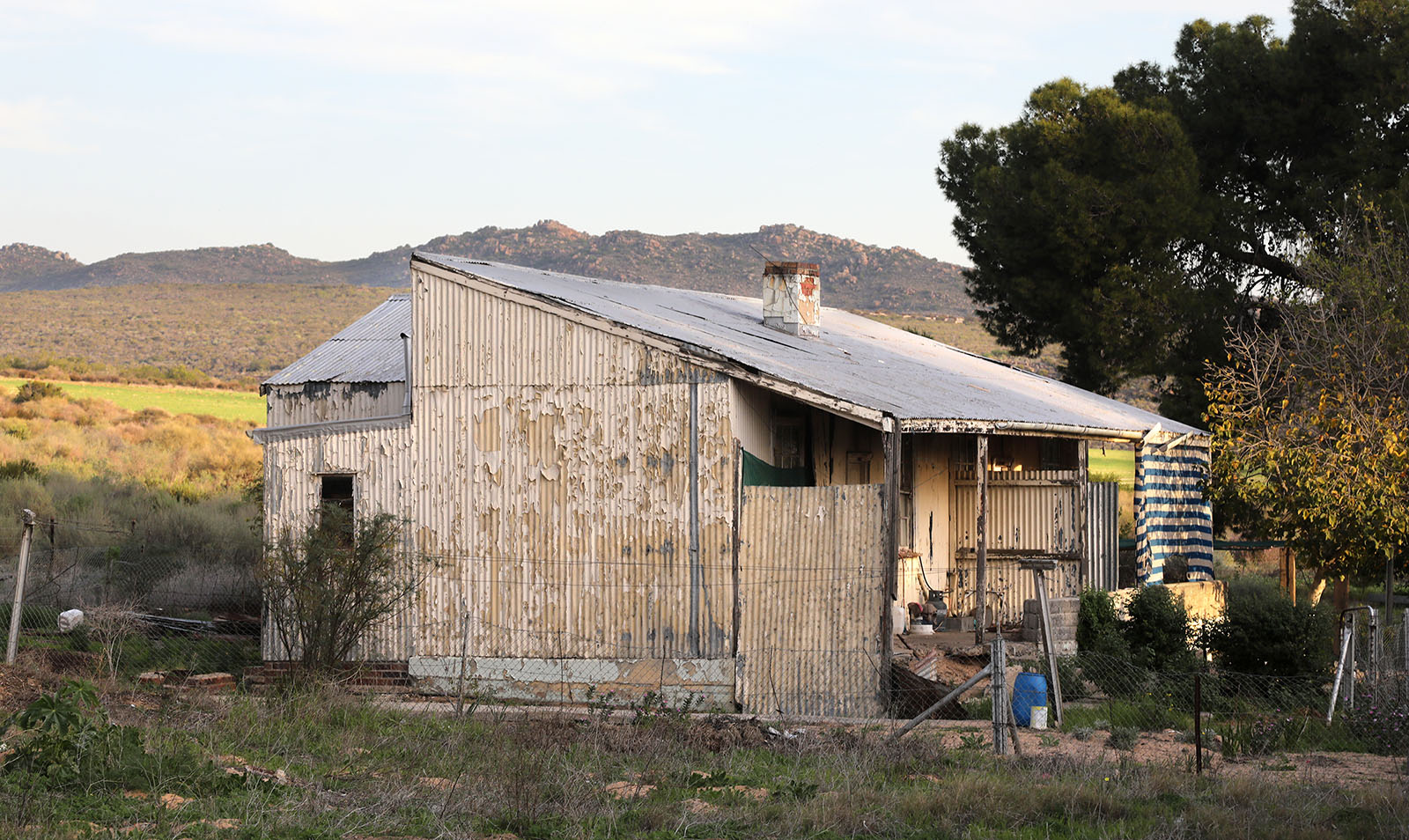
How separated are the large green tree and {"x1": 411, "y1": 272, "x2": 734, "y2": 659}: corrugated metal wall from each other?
1428cm

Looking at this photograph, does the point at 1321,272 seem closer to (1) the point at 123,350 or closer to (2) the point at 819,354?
(2) the point at 819,354

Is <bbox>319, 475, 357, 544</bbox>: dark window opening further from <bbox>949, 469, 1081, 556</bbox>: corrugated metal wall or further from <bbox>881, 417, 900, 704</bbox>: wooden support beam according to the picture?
<bbox>949, 469, 1081, 556</bbox>: corrugated metal wall

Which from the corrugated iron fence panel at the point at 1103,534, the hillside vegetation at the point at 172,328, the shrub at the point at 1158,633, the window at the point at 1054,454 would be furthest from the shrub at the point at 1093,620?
the hillside vegetation at the point at 172,328

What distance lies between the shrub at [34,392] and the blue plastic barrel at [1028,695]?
44.2 m

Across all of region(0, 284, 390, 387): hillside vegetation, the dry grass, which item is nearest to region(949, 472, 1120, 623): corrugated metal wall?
the dry grass

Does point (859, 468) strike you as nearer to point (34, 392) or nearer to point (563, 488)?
point (563, 488)

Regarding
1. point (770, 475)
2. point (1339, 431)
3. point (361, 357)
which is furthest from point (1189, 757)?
point (361, 357)

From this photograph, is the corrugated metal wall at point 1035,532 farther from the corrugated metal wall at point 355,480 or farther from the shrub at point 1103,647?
the corrugated metal wall at point 355,480

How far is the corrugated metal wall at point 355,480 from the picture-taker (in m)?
14.0

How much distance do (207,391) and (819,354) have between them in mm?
48558

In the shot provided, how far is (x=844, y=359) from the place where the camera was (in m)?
16.9

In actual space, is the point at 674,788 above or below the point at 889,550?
below

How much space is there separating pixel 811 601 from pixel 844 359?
4939 mm

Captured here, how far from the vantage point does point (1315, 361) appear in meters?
17.2
